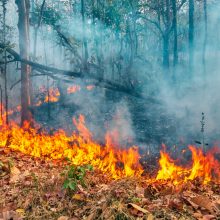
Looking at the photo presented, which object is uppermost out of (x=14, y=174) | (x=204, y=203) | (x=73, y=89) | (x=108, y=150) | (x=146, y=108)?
(x=73, y=89)

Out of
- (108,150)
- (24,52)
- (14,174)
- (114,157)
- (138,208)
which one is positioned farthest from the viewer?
(24,52)

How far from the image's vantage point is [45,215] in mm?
4969

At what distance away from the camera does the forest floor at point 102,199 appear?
475 centimetres

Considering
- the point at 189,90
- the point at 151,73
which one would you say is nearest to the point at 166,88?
the point at 189,90

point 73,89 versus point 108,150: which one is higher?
point 73,89

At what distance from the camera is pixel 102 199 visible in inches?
203

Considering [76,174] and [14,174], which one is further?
[14,174]

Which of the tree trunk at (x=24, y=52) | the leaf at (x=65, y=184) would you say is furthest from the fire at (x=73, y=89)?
the leaf at (x=65, y=184)

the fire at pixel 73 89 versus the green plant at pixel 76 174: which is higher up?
the fire at pixel 73 89

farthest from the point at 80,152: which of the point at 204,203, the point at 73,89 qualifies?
the point at 73,89

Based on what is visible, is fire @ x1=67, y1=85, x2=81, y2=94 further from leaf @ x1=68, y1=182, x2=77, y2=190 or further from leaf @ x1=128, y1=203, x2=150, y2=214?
leaf @ x1=128, y1=203, x2=150, y2=214

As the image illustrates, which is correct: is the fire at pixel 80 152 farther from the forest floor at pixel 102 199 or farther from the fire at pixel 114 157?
the forest floor at pixel 102 199

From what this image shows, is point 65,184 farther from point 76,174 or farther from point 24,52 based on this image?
point 24,52

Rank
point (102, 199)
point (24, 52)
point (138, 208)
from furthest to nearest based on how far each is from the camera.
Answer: point (24, 52)
point (102, 199)
point (138, 208)
